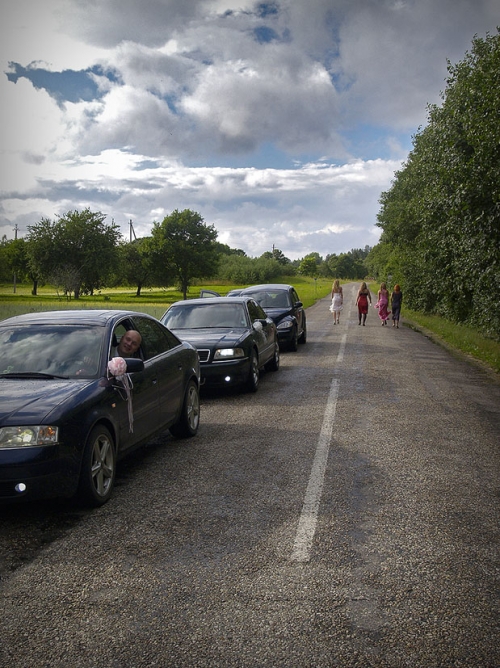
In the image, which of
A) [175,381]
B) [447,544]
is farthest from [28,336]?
[447,544]

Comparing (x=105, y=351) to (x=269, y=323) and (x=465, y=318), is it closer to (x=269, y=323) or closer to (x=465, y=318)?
(x=269, y=323)

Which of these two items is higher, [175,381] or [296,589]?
[175,381]

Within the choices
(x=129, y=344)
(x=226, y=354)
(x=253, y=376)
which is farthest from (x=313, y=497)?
(x=253, y=376)

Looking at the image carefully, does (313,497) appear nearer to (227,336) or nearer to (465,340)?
(227,336)

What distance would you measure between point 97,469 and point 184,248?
86949mm

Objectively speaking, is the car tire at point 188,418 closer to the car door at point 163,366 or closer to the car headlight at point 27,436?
the car door at point 163,366

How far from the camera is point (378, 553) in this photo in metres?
4.21

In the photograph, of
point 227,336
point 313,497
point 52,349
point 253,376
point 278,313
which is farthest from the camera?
point 278,313

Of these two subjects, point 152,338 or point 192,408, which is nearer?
point 152,338

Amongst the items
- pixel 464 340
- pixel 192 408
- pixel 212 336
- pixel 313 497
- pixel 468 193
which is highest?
pixel 468 193

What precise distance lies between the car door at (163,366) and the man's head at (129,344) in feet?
0.85

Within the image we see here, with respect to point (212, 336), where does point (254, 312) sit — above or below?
above

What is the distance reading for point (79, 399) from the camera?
16.8 ft

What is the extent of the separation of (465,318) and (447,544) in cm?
2416
